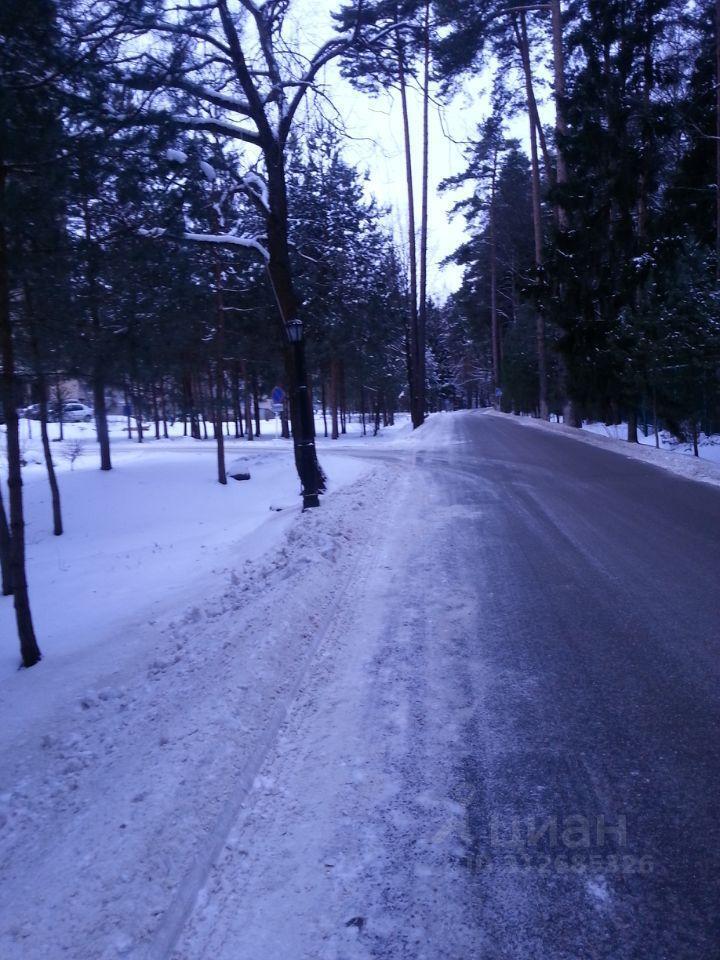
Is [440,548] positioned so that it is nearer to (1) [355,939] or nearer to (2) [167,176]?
(2) [167,176]

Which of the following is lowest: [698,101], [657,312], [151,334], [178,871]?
[178,871]

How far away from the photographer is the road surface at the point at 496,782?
2.72m

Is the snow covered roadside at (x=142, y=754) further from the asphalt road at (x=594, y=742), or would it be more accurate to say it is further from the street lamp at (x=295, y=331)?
the street lamp at (x=295, y=331)

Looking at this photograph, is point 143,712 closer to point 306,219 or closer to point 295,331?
point 295,331

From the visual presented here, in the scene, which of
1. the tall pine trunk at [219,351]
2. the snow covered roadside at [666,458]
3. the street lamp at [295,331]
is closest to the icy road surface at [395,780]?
the street lamp at [295,331]

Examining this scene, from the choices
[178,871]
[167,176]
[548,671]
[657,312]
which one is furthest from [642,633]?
[657,312]

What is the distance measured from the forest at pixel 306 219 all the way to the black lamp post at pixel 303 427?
41 mm

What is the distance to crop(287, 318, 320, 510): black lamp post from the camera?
12.2 metres

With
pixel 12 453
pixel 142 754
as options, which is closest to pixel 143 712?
pixel 142 754

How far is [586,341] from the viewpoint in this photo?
72.5 ft

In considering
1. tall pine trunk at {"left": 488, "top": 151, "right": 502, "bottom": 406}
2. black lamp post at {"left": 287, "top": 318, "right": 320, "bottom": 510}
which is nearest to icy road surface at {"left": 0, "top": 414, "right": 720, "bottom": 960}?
black lamp post at {"left": 287, "top": 318, "right": 320, "bottom": 510}

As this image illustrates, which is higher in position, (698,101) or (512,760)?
(698,101)

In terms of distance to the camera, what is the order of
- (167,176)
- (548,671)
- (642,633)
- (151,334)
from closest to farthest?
1. (548,671)
2. (642,633)
3. (167,176)
4. (151,334)

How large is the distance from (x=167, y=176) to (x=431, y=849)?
718 centimetres
